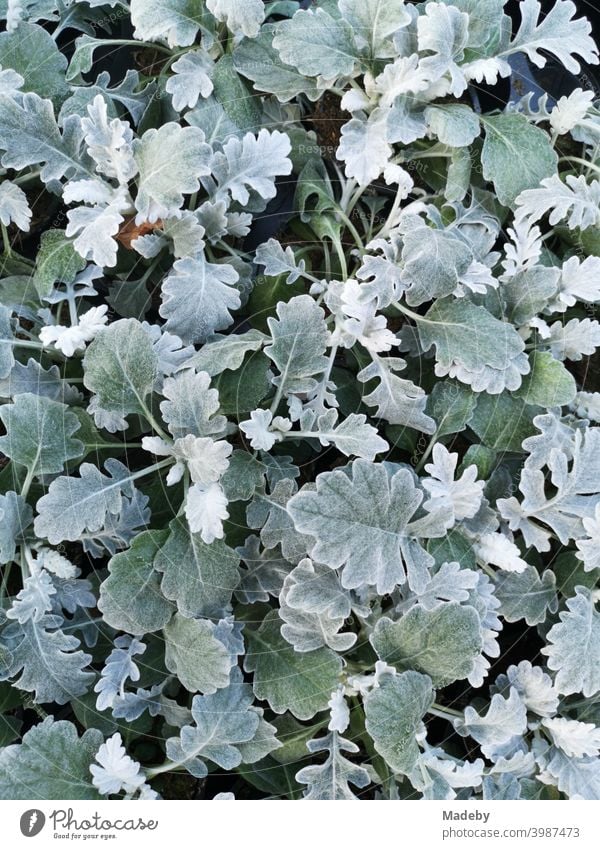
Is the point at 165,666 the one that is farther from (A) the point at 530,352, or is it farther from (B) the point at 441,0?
(B) the point at 441,0

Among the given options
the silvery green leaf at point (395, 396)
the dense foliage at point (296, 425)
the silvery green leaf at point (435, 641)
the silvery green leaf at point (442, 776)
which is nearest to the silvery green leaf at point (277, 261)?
the dense foliage at point (296, 425)

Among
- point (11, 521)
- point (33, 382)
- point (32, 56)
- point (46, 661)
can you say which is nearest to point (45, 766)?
point (46, 661)

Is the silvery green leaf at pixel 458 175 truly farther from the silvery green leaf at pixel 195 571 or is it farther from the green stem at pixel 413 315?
the silvery green leaf at pixel 195 571

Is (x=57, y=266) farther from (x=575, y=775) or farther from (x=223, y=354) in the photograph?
(x=575, y=775)

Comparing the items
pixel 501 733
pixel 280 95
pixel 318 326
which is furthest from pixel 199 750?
pixel 280 95

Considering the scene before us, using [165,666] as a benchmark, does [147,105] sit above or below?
above

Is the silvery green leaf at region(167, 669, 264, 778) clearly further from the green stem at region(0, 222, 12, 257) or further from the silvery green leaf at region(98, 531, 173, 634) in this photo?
the green stem at region(0, 222, 12, 257)

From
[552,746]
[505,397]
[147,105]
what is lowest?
[552,746]

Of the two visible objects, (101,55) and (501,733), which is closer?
(501,733)
